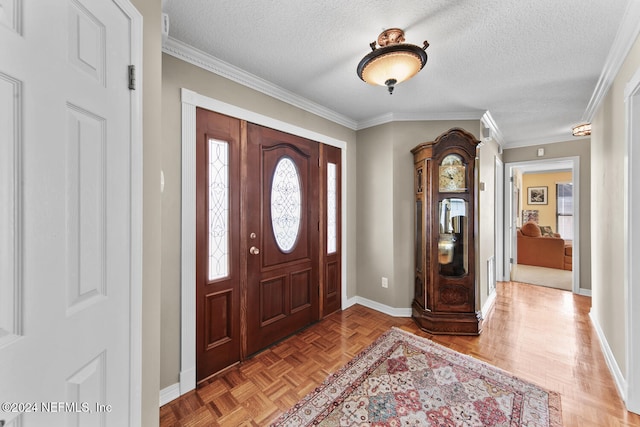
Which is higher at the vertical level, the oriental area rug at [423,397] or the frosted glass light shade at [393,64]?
the frosted glass light shade at [393,64]

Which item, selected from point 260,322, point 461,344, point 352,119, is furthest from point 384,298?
point 352,119

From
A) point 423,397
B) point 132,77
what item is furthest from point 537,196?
point 132,77

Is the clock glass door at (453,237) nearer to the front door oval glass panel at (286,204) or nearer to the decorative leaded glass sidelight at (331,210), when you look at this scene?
the decorative leaded glass sidelight at (331,210)

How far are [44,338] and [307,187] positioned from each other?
2280mm

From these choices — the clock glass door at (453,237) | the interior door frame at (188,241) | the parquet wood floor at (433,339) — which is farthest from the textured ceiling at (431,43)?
the parquet wood floor at (433,339)

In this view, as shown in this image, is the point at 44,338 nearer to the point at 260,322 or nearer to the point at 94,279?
the point at 94,279

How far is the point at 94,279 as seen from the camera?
2.77 feet

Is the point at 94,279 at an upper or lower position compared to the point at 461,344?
upper

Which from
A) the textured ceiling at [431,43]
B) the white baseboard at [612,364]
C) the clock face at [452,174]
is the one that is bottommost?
the white baseboard at [612,364]

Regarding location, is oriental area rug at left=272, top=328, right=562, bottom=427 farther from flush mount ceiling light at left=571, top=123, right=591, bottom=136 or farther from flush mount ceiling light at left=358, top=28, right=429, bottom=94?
flush mount ceiling light at left=571, top=123, right=591, bottom=136

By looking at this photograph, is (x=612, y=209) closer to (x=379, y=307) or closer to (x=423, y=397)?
(x=423, y=397)

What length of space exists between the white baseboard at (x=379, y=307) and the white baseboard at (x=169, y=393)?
1.96 metres

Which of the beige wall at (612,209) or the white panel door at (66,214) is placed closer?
the white panel door at (66,214)

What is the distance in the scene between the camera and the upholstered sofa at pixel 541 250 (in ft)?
17.2
